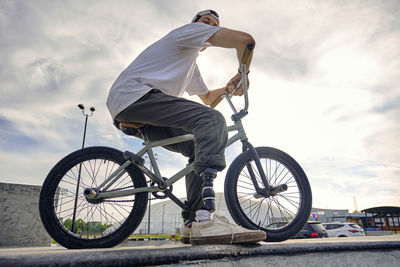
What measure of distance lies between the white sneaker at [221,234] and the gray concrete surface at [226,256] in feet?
0.30

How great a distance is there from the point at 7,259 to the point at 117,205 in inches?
60.4

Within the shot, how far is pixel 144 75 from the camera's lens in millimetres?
2309

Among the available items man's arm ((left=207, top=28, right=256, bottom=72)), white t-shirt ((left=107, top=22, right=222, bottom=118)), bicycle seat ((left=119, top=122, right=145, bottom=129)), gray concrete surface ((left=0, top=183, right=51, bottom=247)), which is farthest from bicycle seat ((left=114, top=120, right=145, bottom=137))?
gray concrete surface ((left=0, top=183, right=51, bottom=247))

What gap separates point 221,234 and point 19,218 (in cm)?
977

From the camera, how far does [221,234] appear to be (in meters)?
1.67

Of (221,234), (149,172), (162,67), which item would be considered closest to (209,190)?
(221,234)

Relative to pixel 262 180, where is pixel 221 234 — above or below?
below

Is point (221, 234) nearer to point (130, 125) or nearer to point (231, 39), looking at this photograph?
point (130, 125)

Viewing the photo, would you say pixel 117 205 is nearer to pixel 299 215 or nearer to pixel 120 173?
pixel 120 173

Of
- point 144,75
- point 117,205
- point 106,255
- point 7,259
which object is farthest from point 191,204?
point 7,259

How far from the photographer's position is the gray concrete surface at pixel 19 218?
8539 millimetres

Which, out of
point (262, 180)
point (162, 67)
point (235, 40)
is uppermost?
point (235, 40)

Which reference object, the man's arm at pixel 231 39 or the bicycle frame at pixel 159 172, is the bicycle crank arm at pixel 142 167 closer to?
the bicycle frame at pixel 159 172

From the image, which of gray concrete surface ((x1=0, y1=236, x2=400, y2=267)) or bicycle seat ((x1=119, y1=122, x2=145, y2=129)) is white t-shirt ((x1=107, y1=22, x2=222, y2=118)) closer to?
bicycle seat ((x1=119, y1=122, x2=145, y2=129))
